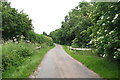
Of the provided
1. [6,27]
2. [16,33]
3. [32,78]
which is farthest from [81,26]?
[32,78]

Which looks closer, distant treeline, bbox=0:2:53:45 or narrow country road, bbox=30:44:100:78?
narrow country road, bbox=30:44:100:78

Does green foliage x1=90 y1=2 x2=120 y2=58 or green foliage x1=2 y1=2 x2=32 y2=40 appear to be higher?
green foliage x1=2 y1=2 x2=32 y2=40

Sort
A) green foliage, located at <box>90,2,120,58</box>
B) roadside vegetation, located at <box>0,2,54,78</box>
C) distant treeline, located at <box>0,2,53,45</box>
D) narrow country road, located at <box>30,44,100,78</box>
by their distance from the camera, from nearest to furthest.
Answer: green foliage, located at <box>90,2,120,58</box> < narrow country road, located at <box>30,44,100,78</box> < roadside vegetation, located at <box>0,2,54,78</box> < distant treeline, located at <box>0,2,53,45</box>

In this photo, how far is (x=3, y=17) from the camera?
16938 mm

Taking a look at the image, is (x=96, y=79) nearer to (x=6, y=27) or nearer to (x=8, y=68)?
(x=8, y=68)

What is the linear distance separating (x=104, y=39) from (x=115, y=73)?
2.20 meters

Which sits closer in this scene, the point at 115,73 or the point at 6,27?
the point at 115,73

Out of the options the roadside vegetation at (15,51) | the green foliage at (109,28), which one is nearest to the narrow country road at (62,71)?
the roadside vegetation at (15,51)

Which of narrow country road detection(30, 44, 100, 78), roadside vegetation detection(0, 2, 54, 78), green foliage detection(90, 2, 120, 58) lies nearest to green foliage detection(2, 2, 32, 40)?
roadside vegetation detection(0, 2, 54, 78)

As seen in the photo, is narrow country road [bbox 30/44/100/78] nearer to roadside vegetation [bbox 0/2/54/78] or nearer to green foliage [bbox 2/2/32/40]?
roadside vegetation [bbox 0/2/54/78]

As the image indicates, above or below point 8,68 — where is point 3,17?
above

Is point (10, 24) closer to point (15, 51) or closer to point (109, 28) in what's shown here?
point (15, 51)

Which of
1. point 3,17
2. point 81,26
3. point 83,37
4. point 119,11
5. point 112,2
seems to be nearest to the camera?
point 119,11

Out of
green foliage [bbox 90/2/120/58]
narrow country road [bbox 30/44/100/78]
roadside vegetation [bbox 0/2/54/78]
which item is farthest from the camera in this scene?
roadside vegetation [bbox 0/2/54/78]
